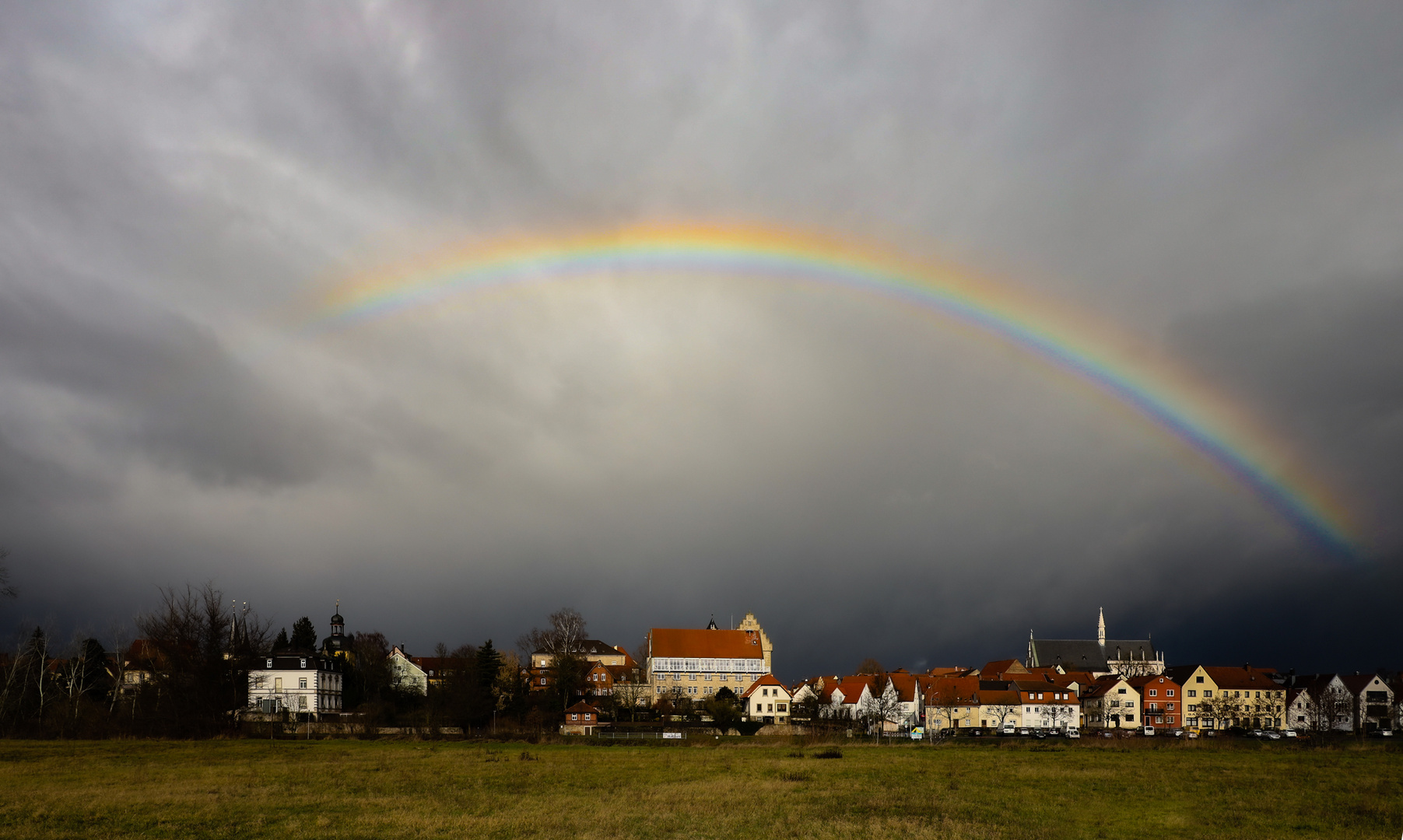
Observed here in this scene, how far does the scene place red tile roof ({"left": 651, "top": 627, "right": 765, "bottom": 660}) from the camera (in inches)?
5620

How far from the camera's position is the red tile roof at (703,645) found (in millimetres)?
142750

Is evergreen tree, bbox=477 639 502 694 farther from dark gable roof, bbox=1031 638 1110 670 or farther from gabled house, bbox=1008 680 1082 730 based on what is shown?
dark gable roof, bbox=1031 638 1110 670

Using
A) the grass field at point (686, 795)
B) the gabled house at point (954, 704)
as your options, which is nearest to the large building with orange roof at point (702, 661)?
the gabled house at point (954, 704)

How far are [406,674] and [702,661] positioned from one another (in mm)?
41940

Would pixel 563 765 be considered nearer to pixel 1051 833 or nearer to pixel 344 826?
pixel 344 826

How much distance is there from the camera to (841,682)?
118312 mm

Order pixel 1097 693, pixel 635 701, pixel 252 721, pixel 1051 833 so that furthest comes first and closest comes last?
pixel 1097 693 → pixel 635 701 → pixel 252 721 → pixel 1051 833

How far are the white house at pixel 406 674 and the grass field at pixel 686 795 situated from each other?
67.4 metres

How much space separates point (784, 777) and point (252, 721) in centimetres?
5478

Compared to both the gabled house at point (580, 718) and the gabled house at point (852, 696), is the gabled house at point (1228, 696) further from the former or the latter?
the gabled house at point (580, 718)

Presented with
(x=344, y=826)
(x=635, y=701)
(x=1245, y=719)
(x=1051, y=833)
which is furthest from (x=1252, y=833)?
(x=1245, y=719)

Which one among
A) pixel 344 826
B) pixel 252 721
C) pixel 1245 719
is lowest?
pixel 1245 719

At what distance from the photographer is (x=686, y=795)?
28625 millimetres

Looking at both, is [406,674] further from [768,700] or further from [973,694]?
[973,694]
